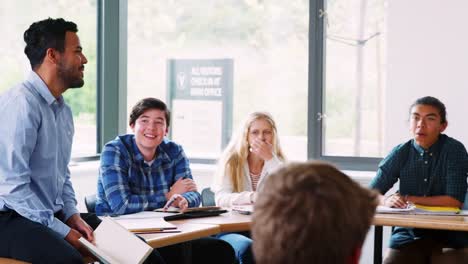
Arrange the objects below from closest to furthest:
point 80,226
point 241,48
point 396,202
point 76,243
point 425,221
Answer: point 76,243 < point 80,226 < point 425,221 < point 396,202 < point 241,48

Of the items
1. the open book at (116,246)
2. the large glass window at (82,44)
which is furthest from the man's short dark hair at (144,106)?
the large glass window at (82,44)

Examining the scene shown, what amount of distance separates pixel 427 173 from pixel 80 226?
205cm

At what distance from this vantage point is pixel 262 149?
4191 millimetres

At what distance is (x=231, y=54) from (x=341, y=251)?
476 cm

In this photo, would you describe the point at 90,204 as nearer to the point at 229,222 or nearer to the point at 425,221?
the point at 229,222

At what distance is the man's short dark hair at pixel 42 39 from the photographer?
308 cm

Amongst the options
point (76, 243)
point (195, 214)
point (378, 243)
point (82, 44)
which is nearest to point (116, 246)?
point (76, 243)

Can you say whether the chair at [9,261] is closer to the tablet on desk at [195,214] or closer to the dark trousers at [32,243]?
the dark trousers at [32,243]

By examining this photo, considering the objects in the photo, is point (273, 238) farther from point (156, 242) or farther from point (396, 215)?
point (396, 215)

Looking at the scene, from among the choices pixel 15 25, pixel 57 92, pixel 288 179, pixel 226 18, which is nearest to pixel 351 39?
pixel 226 18

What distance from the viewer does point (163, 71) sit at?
5.91m

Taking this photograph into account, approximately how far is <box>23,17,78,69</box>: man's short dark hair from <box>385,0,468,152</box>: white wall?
2726 mm

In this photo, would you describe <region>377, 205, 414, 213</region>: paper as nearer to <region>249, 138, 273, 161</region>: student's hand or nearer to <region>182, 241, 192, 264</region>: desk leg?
<region>249, 138, 273, 161</region>: student's hand

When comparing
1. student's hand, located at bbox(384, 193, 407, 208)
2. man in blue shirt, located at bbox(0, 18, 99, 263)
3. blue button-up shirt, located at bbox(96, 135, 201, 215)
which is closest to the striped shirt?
blue button-up shirt, located at bbox(96, 135, 201, 215)
